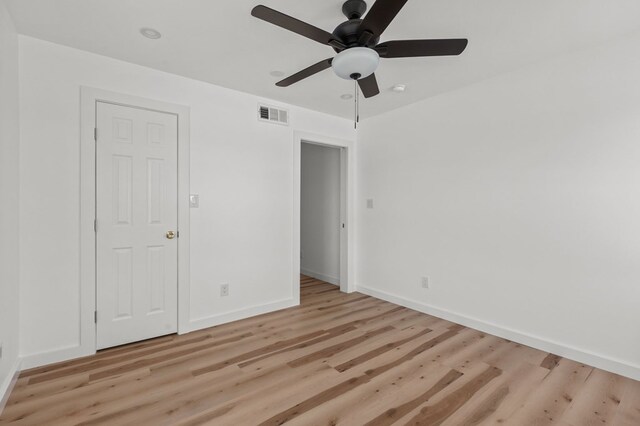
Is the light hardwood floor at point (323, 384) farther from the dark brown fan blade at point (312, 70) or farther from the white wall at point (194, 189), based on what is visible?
the dark brown fan blade at point (312, 70)

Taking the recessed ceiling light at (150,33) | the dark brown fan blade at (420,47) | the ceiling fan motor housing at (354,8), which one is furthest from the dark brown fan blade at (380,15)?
the recessed ceiling light at (150,33)

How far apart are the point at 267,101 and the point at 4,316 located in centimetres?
298

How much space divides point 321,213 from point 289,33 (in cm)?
332

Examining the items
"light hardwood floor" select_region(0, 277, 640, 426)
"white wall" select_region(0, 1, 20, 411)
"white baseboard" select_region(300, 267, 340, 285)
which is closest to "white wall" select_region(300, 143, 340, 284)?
"white baseboard" select_region(300, 267, 340, 285)

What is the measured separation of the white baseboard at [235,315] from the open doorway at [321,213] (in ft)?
4.50

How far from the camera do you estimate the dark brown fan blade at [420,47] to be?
1.86 meters

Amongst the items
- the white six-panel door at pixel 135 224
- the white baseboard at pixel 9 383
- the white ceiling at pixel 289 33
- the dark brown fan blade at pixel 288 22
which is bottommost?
the white baseboard at pixel 9 383

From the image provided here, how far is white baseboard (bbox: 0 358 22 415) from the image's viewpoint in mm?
1979

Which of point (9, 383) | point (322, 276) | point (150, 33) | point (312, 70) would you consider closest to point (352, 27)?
point (312, 70)

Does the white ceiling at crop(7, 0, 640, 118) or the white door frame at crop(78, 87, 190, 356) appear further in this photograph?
the white door frame at crop(78, 87, 190, 356)

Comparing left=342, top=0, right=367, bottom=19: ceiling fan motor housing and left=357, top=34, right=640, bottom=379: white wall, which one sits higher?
left=342, top=0, right=367, bottom=19: ceiling fan motor housing

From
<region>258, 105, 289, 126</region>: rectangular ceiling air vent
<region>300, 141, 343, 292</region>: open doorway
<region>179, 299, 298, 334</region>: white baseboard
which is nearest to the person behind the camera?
<region>179, 299, 298, 334</region>: white baseboard

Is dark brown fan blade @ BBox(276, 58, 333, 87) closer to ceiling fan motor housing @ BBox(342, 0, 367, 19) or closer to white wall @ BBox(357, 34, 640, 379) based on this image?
ceiling fan motor housing @ BBox(342, 0, 367, 19)

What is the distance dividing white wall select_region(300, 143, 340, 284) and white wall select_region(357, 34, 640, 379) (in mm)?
1172
